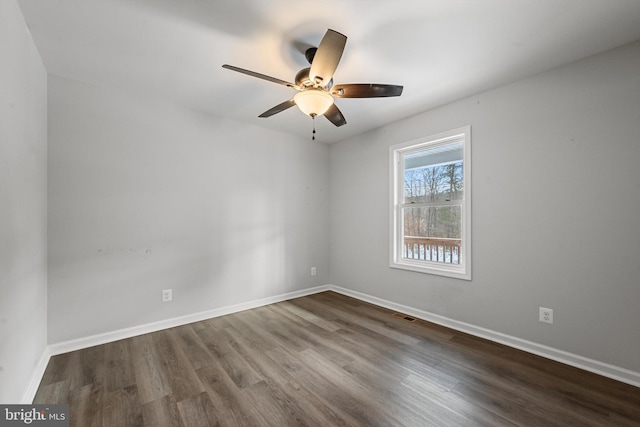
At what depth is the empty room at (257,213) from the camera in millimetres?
1684

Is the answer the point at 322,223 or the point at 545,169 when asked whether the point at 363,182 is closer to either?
the point at 322,223

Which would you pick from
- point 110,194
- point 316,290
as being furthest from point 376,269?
point 110,194

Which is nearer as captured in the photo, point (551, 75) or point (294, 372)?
point (294, 372)

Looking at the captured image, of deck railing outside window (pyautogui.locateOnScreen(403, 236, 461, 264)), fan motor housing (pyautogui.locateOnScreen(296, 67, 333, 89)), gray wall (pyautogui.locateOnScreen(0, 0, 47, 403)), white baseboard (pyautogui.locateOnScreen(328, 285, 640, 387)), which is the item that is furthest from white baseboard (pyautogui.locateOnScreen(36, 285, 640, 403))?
fan motor housing (pyautogui.locateOnScreen(296, 67, 333, 89))

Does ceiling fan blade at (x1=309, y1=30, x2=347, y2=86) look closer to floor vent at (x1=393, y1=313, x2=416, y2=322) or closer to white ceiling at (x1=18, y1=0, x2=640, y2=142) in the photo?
white ceiling at (x1=18, y1=0, x2=640, y2=142)

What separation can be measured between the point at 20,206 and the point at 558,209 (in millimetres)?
3932

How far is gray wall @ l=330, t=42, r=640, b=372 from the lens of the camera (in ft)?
6.51

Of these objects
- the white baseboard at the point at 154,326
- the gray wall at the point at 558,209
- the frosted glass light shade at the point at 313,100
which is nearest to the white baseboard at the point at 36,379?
the white baseboard at the point at 154,326

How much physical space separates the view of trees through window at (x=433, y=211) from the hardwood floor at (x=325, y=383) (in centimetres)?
92

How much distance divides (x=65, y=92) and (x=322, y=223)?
337 centimetres

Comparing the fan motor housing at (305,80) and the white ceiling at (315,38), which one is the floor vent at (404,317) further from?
the fan motor housing at (305,80)

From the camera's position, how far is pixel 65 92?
244 cm

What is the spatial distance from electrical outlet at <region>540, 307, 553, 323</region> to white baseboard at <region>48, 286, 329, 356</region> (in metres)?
2.89

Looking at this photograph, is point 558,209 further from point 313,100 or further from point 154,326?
point 154,326
